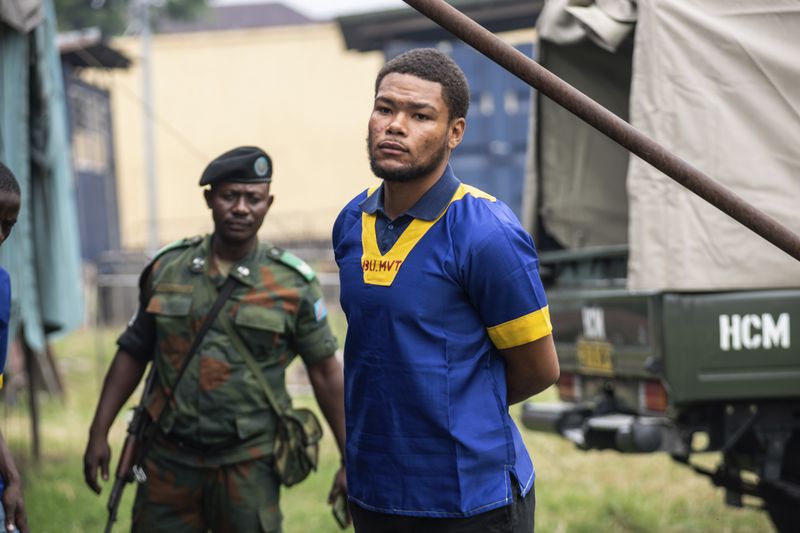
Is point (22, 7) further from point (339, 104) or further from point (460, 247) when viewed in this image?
point (339, 104)

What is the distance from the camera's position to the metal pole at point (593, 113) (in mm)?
2799

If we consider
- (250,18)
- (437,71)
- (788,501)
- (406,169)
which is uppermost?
(250,18)

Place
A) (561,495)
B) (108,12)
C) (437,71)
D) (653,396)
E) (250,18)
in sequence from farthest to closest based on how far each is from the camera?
(250,18) → (108,12) → (561,495) → (653,396) → (437,71)

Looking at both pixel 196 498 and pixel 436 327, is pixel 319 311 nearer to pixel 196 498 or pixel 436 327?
pixel 196 498

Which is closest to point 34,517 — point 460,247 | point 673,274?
point 673,274

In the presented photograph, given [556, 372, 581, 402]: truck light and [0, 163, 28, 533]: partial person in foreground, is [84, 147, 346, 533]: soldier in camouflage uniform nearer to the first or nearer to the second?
[0, 163, 28, 533]: partial person in foreground

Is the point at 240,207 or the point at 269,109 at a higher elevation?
the point at 240,207

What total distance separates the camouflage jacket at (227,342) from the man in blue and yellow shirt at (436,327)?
1.46m

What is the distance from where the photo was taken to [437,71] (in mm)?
2965

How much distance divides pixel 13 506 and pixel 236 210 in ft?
4.75

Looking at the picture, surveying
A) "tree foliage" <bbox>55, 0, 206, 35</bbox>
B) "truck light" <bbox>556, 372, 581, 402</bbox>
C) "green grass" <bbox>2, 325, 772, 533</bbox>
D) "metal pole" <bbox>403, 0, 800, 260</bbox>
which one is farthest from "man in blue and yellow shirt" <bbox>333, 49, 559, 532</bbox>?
"tree foliage" <bbox>55, 0, 206, 35</bbox>

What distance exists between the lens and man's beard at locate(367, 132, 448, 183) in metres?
2.96

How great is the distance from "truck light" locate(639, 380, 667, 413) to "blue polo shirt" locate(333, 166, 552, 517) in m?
2.92

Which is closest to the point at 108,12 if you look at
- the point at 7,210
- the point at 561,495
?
the point at 561,495
